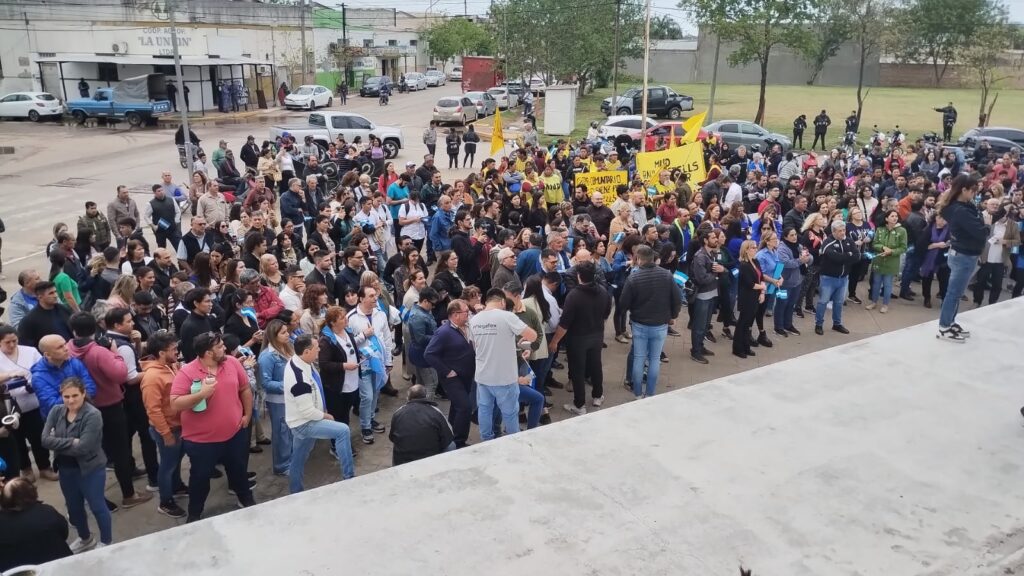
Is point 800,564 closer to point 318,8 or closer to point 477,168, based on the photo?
point 477,168

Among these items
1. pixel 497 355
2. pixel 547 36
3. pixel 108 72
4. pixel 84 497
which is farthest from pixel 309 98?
pixel 84 497

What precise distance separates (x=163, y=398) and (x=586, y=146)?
14161mm

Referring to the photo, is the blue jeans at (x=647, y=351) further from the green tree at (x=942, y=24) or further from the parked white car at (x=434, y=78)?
the green tree at (x=942, y=24)

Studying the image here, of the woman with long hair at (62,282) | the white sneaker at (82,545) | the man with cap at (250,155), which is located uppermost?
the man with cap at (250,155)

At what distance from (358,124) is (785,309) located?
763 inches

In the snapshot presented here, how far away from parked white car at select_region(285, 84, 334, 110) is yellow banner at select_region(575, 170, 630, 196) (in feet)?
107

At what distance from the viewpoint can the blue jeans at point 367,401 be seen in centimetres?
706

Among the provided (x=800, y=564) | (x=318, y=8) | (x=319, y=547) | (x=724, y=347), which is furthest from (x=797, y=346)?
(x=318, y=8)

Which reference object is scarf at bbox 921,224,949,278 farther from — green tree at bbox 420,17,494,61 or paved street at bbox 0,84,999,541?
green tree at bbox 420,17,494,61

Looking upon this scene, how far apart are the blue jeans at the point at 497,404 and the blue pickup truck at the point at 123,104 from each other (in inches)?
1293

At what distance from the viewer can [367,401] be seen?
23.5 ft

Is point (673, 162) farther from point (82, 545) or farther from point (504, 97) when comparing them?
point (504, 97)

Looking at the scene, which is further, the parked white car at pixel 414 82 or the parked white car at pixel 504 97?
the parked white car at pixel 414 82

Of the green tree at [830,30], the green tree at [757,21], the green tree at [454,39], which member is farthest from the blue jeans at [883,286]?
the green tree at [454,39]
